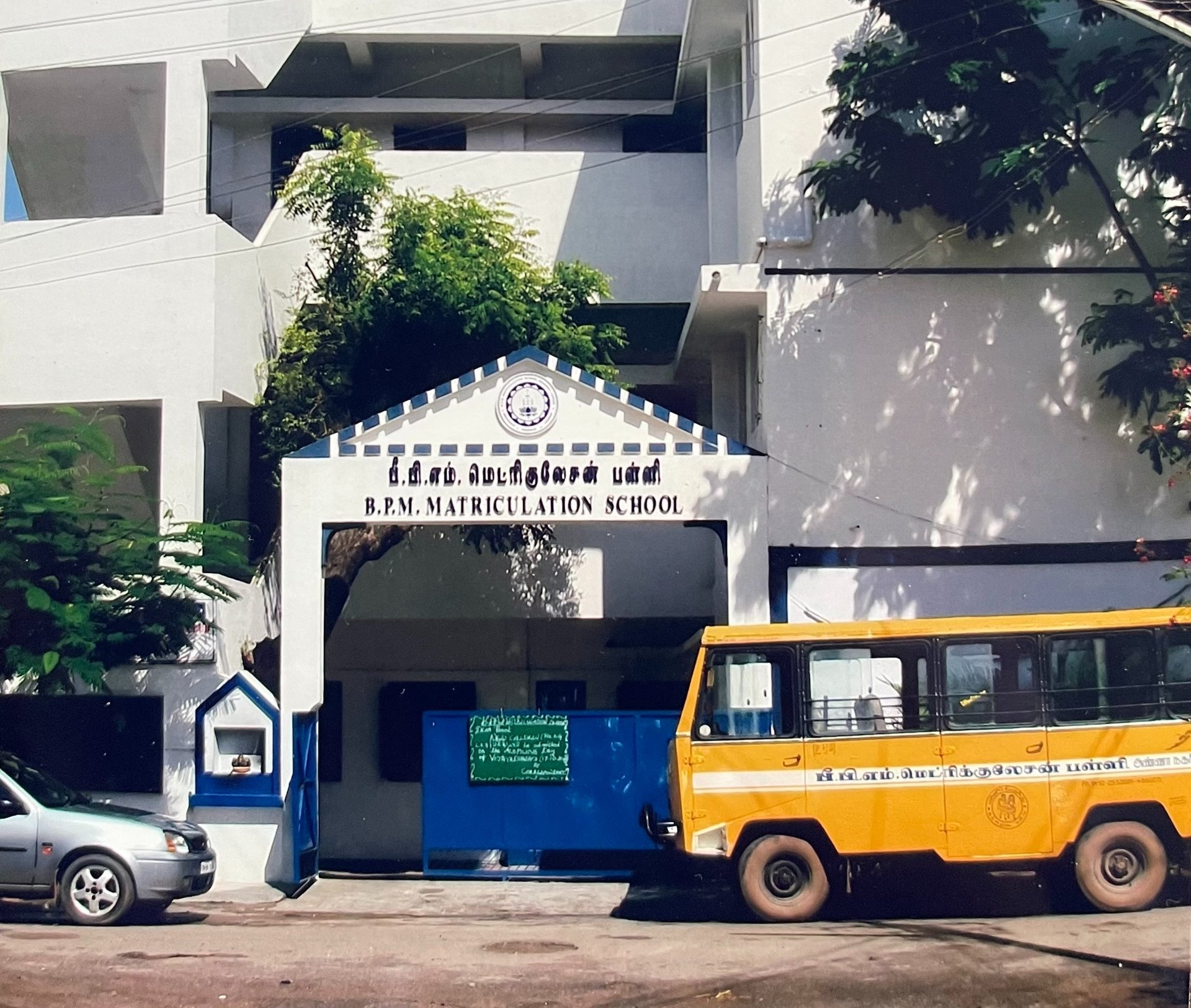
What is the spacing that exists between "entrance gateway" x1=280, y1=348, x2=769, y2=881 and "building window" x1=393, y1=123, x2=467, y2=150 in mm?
7939

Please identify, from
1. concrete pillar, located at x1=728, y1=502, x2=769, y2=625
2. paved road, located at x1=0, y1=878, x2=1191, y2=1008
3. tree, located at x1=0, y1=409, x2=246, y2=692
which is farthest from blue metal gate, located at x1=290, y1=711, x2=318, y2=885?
concrete pillar, located at x1=728, y1=502, x2=769, y2=625

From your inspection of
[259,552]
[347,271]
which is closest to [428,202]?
[347,271]

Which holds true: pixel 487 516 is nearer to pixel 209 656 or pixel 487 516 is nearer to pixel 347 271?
pixel 209 656

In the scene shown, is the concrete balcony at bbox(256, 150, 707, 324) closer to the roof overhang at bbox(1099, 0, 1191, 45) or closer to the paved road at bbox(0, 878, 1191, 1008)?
the roof overhang at bbox(1099, 0, 1191, 45)

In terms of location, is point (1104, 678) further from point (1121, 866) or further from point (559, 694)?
point (559, 694)

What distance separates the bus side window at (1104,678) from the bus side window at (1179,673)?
11 centimetres

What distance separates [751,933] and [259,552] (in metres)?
10.4

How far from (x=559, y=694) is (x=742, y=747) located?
7.29m

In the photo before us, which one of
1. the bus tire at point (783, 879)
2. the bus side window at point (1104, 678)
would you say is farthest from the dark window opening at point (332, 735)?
the bus side window at point (1104, 678)

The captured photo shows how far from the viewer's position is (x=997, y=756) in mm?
12430

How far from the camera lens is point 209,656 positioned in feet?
49.8

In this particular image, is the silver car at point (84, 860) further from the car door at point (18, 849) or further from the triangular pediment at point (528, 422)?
the triangular pediment at point (528, 422)

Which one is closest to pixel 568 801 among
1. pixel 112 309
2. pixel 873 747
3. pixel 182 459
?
pixel 873 747

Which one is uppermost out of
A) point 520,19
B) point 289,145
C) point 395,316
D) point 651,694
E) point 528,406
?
point 520,19
